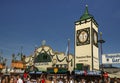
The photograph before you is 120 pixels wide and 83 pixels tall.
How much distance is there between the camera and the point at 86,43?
52.9 m

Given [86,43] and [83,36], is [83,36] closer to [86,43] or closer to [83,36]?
[83,36]

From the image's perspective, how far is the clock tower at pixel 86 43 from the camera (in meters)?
51.1

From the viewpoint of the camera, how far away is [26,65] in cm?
6306

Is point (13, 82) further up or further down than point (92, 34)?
further down

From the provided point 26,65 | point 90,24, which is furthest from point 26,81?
point 26,65

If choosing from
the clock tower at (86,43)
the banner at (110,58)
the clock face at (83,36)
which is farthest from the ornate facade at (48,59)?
the banner at (110,58)

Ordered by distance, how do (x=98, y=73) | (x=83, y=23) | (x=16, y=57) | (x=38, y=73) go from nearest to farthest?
(x=98, y=73) < (x=38, y=73) < (x=83, y=23) < (x=16, y=57)

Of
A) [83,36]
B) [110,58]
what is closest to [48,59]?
[83,36]

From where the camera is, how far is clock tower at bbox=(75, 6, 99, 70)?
51059 millimetres

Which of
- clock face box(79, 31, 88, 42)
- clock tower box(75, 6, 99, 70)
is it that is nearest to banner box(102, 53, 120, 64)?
clock tower box(75, 6, 99, 70)

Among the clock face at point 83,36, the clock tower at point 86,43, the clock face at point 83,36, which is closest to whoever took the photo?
the clock tower at point 86,43

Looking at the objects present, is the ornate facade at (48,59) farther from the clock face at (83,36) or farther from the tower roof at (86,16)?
the tower roof at (86,16)

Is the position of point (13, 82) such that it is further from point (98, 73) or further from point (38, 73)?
point (38, 73)

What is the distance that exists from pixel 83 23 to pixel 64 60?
1012 centimetres
